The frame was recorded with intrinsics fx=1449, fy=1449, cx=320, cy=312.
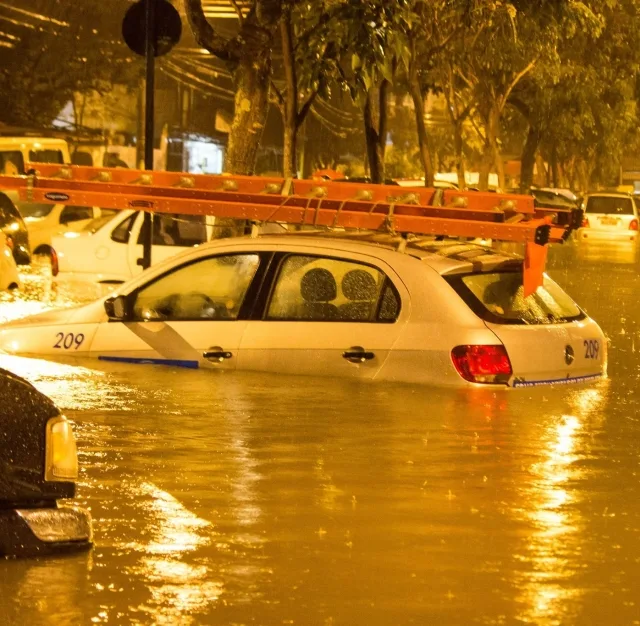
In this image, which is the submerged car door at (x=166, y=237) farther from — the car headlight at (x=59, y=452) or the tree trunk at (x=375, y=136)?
the car headlight at (x=59, y=452)

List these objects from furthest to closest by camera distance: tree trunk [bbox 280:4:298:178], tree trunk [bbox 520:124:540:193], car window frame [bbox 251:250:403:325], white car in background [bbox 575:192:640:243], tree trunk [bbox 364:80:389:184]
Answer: tree trunk [bbox 520:124:540:193] < white car in background [bbox 575:192:640:243] < tree trunk [bbox 364:80:389:184] < tree trunk [bbox 280:4:298:178] < car window frame [bbox 251:250:403:325]

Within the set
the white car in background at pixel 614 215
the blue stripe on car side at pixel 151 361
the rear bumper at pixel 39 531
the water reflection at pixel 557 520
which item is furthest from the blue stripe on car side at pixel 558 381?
the white car in background at pixel 614 215

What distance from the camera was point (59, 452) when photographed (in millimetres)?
5633

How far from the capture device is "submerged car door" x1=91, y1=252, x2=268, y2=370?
9695 mm

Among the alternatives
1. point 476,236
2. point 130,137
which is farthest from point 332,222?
point 130,137

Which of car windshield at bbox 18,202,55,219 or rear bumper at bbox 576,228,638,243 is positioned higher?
car windshield at bbox 18,202,55,219

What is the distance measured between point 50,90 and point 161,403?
33.2 m

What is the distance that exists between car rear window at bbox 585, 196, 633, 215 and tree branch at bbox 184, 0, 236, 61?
2790 centimetres

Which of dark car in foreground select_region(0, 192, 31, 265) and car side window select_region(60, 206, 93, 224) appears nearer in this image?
dark car in foreground select_region(0, 192, 31, 265)

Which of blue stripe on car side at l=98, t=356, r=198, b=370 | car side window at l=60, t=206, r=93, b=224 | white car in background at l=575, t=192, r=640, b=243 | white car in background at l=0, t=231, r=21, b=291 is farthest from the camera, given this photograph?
white car in background at l=575, t=192, r=640, b=243

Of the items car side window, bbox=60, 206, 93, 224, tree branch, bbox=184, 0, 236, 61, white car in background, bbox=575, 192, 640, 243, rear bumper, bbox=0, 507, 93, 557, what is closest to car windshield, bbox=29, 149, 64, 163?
car side window, bbox=60, 206, 93, 224

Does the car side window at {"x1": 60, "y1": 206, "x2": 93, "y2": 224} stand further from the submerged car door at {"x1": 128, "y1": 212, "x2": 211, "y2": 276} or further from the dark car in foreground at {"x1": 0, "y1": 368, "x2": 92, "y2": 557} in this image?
the dark car in foreground at {"x1": 0, "y1": 368, "x2": 92, "y2": 557}

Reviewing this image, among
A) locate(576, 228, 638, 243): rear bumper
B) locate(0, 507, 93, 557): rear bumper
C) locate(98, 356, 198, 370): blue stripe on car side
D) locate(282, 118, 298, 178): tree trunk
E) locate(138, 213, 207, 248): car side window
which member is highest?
locate(282, 118, 298, 178): tree trunk

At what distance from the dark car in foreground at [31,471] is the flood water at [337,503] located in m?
0.19
